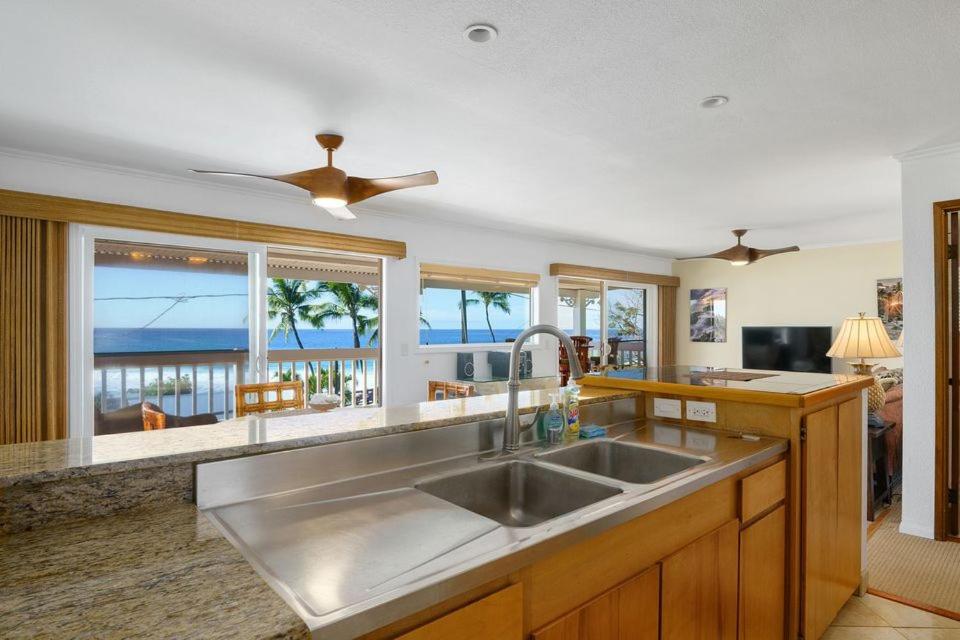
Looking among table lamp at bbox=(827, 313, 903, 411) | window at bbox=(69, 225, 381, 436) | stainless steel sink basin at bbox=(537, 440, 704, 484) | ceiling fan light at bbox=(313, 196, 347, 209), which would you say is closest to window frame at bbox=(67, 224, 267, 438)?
window at bbox=(69, 225, 381, 436)

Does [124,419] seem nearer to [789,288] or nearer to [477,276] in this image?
[477,276]

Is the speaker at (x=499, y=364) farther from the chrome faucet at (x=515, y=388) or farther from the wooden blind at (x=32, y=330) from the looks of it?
the chrome faucet at (x=515, y=388)

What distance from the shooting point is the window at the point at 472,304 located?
549 centimetres

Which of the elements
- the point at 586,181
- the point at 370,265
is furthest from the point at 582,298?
the point at 586,181

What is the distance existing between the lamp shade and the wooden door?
2.06 meters

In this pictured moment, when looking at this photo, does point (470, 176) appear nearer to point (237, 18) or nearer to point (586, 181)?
point (586, 181)

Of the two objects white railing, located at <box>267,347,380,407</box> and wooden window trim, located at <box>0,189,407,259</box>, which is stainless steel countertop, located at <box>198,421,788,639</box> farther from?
white railing, located at <box>267,347,380,407</box>

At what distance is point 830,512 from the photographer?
2.05 m

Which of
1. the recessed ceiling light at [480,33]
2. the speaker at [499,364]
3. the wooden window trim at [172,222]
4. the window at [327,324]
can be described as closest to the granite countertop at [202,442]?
the recessed ceiling light at [480,33]

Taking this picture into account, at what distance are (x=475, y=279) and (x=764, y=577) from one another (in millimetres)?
4378

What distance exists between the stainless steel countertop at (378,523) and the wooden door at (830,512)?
451 millimetres

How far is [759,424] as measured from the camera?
1.91 meters

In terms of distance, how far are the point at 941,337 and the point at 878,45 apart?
1.91 metres

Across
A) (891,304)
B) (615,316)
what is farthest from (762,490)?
(615,316)
